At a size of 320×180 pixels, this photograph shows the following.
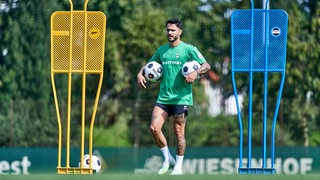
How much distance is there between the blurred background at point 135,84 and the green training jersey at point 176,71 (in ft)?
28.2

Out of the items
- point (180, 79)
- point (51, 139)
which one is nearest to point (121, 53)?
point (51, 139)

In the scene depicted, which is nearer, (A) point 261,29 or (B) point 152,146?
(A) point 261,29

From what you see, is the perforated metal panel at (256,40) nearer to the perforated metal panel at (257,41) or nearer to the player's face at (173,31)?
the perforated metal panel at (257,41)

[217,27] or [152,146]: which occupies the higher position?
[217,27]

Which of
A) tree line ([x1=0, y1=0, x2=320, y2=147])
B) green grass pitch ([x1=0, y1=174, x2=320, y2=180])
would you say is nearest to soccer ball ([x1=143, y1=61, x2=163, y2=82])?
green grass pitch ([x1=0, y1=174, x2=320, y2=180])

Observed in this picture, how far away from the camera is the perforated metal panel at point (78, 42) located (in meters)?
13.6

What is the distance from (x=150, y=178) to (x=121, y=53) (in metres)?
13.8

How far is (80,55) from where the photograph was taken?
44.8 ft

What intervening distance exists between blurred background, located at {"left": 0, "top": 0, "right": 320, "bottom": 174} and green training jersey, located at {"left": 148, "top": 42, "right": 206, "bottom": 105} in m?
8.60

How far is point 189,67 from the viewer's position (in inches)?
538

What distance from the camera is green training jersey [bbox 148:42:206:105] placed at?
1388 centimetres

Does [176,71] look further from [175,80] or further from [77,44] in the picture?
[77,44]

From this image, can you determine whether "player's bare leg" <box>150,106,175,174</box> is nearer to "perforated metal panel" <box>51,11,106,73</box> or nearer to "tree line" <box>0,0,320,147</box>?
"perforated metal panel" <box>51,11,106,73</box>

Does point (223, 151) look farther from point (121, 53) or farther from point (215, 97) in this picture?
point (121, 53)
